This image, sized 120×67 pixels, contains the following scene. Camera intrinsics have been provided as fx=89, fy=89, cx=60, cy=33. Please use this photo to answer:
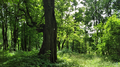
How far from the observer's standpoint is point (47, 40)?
742cm

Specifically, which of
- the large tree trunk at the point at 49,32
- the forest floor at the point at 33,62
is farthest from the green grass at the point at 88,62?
the large tree trunk at the point at 49,32

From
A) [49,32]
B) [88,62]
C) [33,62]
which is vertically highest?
[49,32]

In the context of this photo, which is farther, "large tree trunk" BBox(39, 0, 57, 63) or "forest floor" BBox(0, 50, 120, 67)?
"large tree trunk" BBox(39, 0, 57, 63)

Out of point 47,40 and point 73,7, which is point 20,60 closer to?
point 47,40

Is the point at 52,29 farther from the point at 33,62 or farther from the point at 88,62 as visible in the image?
the point at 88,62

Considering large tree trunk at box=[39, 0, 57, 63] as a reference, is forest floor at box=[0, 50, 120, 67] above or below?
below

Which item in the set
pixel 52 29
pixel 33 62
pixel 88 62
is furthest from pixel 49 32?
pixel 88 62

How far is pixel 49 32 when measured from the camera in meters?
7.64

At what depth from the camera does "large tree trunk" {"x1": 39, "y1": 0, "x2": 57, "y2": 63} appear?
743cm

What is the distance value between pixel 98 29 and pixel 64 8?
1036 centimetres

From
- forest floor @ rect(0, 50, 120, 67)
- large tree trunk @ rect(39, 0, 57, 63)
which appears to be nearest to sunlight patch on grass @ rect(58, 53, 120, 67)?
forest floor @ rect(0, 50, 120, 67)

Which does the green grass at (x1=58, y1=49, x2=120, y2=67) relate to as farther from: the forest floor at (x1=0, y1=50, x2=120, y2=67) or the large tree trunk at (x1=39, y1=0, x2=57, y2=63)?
the large tree trunk at (x1=39, y1=0, x2=57, y2=63)

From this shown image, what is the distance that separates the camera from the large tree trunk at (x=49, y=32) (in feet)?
24.4

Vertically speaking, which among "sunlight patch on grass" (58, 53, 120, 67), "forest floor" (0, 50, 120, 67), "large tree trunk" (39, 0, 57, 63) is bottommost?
"sunlight patch on grass" (58, 53, 120, 67)
